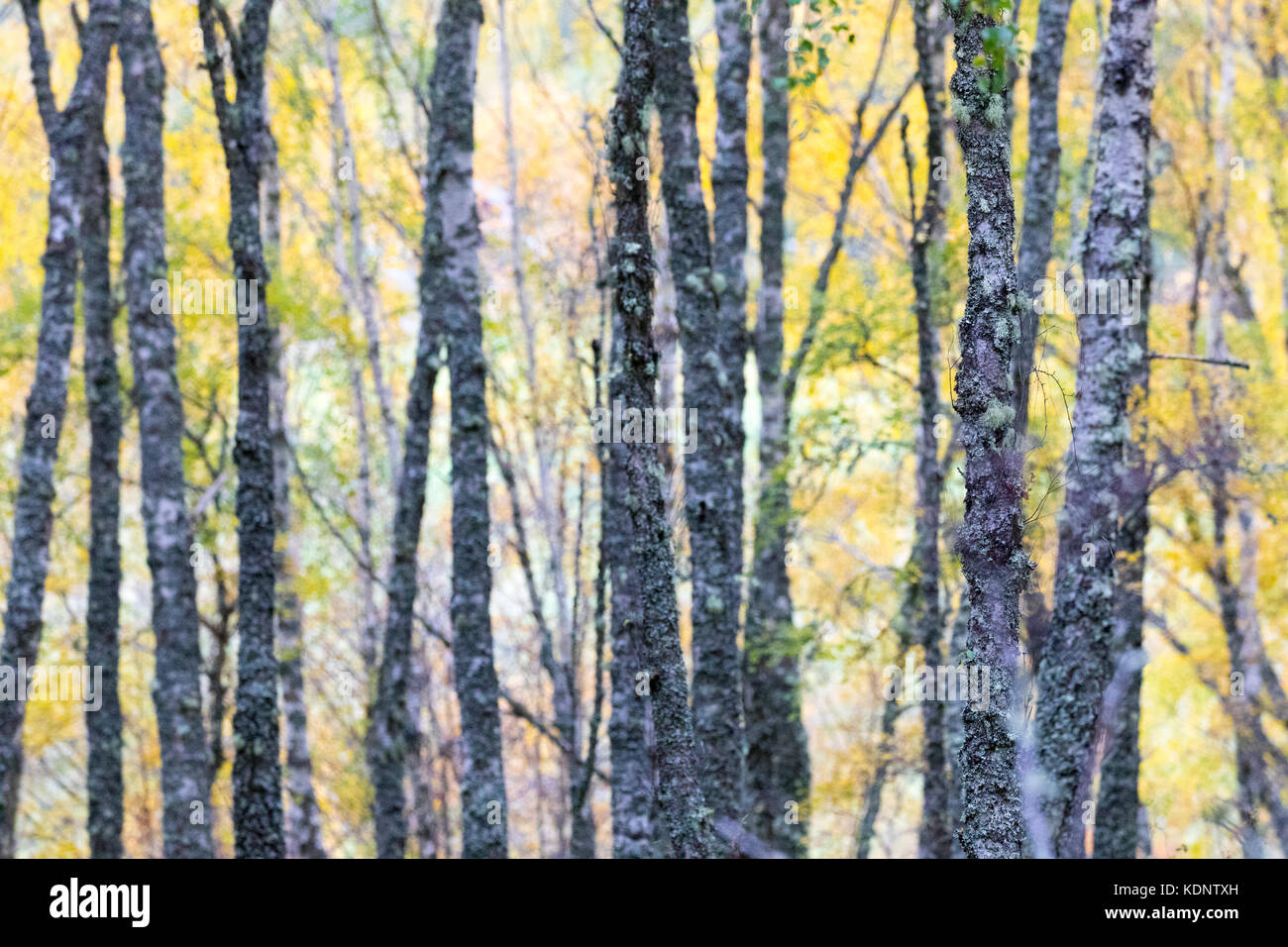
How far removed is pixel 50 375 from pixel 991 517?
870 cm

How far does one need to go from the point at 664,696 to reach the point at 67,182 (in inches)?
298

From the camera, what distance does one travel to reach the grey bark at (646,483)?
593cm

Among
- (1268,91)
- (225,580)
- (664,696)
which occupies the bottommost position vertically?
(664,696)

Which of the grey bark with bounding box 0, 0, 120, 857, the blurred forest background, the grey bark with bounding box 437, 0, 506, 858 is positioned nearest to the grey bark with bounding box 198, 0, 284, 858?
the grey bark with bounding box 437, 0, 506, 858

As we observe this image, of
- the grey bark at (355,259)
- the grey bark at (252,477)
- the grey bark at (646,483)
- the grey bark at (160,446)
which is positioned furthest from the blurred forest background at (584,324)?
the grey bark at (646,483)

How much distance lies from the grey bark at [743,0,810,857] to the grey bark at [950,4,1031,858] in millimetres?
7189

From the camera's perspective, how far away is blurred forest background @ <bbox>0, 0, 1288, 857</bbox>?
45.8ft

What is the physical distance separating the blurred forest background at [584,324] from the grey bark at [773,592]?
0.39 metres

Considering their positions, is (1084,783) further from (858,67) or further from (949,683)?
(858,67)

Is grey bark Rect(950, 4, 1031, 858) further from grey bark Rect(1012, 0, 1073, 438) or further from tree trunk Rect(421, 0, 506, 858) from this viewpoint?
tree trunk Rect(421, 0, 506, 858)

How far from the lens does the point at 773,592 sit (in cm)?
1242

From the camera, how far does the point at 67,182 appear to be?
1014cm
